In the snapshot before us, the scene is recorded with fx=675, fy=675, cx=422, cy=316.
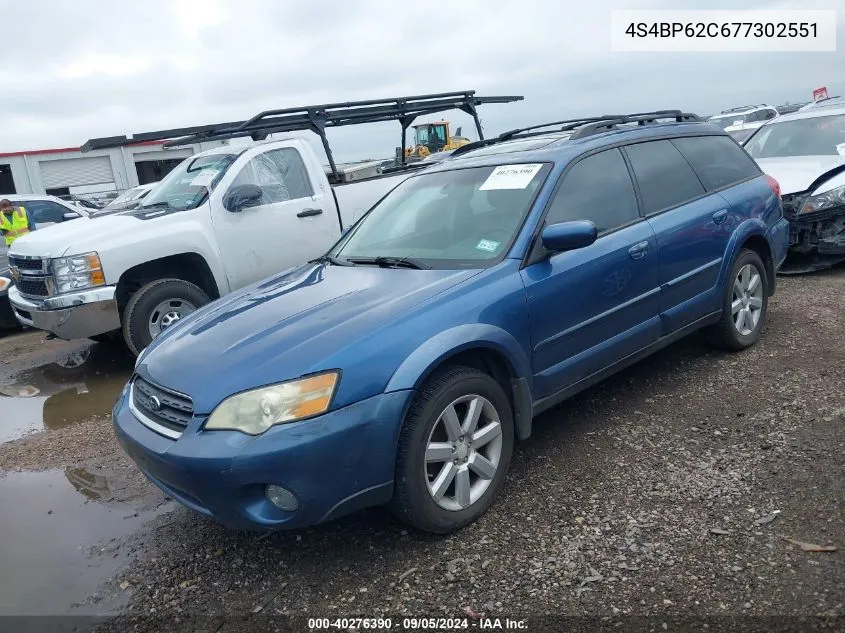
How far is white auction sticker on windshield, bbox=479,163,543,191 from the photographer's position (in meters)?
3.72

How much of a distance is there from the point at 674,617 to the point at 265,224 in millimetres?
5045

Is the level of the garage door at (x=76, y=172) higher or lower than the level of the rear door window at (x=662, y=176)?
higher

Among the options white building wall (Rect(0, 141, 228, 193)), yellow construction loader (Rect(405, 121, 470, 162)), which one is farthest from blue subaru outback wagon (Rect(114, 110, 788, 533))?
white building wall (Rect(0, 141, 228, 193))

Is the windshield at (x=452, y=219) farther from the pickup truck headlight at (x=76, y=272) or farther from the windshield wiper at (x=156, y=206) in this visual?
the windshield wiper at (x=156, y=206)

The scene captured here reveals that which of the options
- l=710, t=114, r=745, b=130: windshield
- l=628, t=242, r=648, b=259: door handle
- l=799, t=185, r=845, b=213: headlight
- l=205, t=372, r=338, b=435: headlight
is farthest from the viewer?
l=710, t=114, r=745, b=130: windshield

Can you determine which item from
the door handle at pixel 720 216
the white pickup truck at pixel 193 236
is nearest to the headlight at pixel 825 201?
the door handle at pixel 720 216

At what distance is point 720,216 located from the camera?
4.46m

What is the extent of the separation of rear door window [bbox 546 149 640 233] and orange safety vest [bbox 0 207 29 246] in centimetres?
1015

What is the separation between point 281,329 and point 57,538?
1.62 metres

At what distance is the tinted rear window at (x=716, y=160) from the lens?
460 centimetres

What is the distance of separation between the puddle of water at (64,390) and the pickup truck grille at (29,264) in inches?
39.7

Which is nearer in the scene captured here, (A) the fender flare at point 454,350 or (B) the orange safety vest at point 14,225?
(A) the fender flare at point 454,350

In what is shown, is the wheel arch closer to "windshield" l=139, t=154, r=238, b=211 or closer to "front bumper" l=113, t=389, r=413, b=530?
"front bumper" l=113, t=389, r=413, b=530

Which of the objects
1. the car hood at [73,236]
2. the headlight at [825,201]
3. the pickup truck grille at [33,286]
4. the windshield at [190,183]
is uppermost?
the windshield at [190,183]
